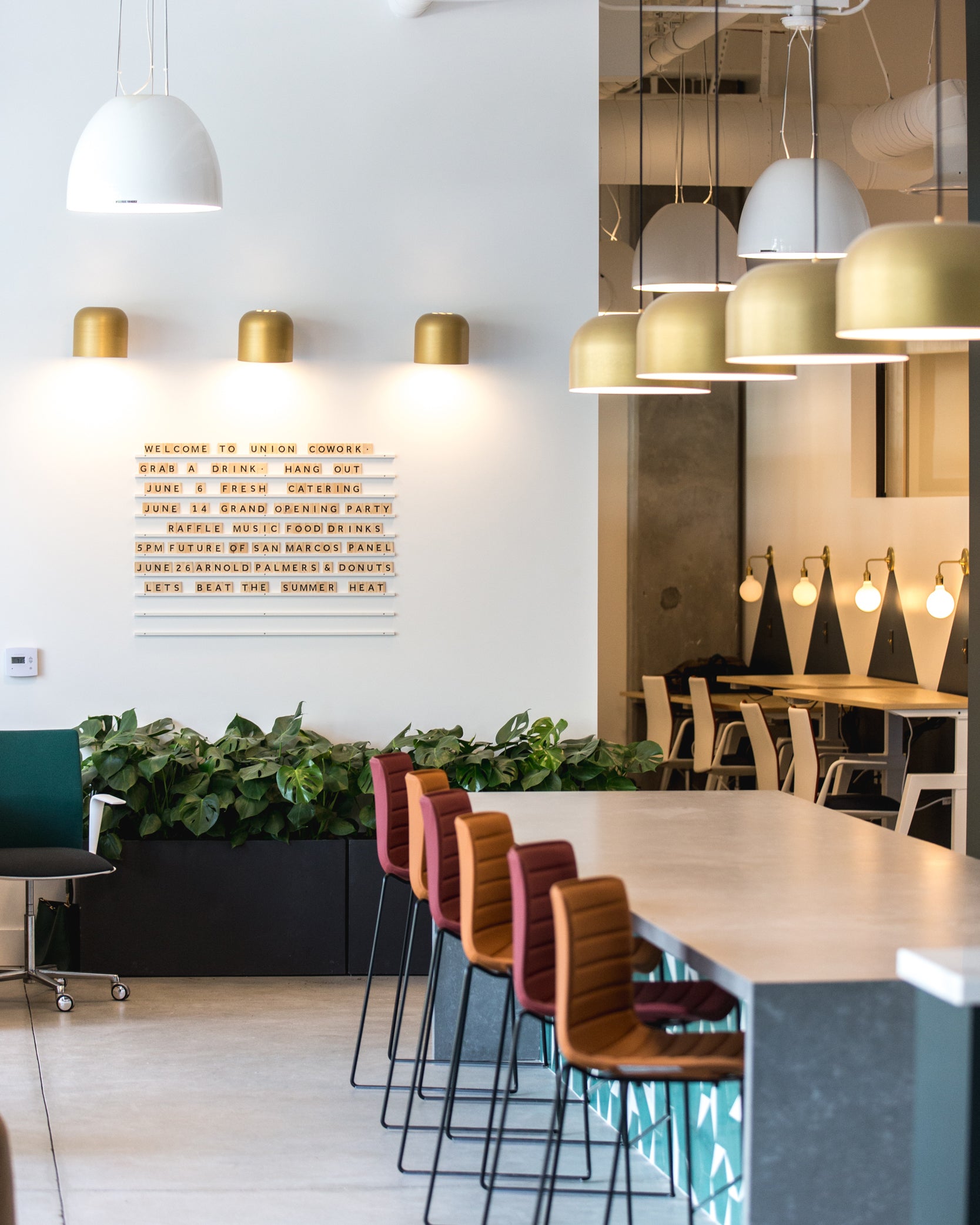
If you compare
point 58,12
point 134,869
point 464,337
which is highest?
point 58,12

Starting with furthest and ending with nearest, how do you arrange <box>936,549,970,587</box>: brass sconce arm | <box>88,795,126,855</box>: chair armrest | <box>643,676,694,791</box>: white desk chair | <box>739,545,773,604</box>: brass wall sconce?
<box>739,545,773,604</box>: brass wall sconce
<box>643,676,694,791</box>: white desk chair
<box>936,549,970,587</box>: brass sconce arm
<box>88,795,126,855</box>: chair armrest

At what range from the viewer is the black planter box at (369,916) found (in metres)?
5.92

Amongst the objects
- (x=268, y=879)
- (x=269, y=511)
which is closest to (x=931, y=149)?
(x=269, y=511)

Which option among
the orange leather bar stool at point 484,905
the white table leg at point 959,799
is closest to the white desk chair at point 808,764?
the white table leg at point 959,799

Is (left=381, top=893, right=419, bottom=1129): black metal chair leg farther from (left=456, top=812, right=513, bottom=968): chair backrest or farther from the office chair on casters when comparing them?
the office chair on casters

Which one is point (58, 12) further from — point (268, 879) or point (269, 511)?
point (268, 879)

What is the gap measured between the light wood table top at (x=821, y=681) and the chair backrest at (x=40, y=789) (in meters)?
5.46

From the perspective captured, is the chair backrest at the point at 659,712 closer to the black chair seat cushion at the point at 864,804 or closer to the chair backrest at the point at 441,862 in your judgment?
the black chair seat cushion at the point at 864,804

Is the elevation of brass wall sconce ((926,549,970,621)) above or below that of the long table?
above

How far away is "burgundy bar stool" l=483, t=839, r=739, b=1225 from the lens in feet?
9.70

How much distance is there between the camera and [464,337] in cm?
623

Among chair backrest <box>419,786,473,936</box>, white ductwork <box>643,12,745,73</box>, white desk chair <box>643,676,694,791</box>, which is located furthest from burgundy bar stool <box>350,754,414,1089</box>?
white desk chair <box>643,676,694,791</box>

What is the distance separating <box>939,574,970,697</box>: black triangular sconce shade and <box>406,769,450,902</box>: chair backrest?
5.57 metres

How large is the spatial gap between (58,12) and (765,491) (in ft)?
24.6
